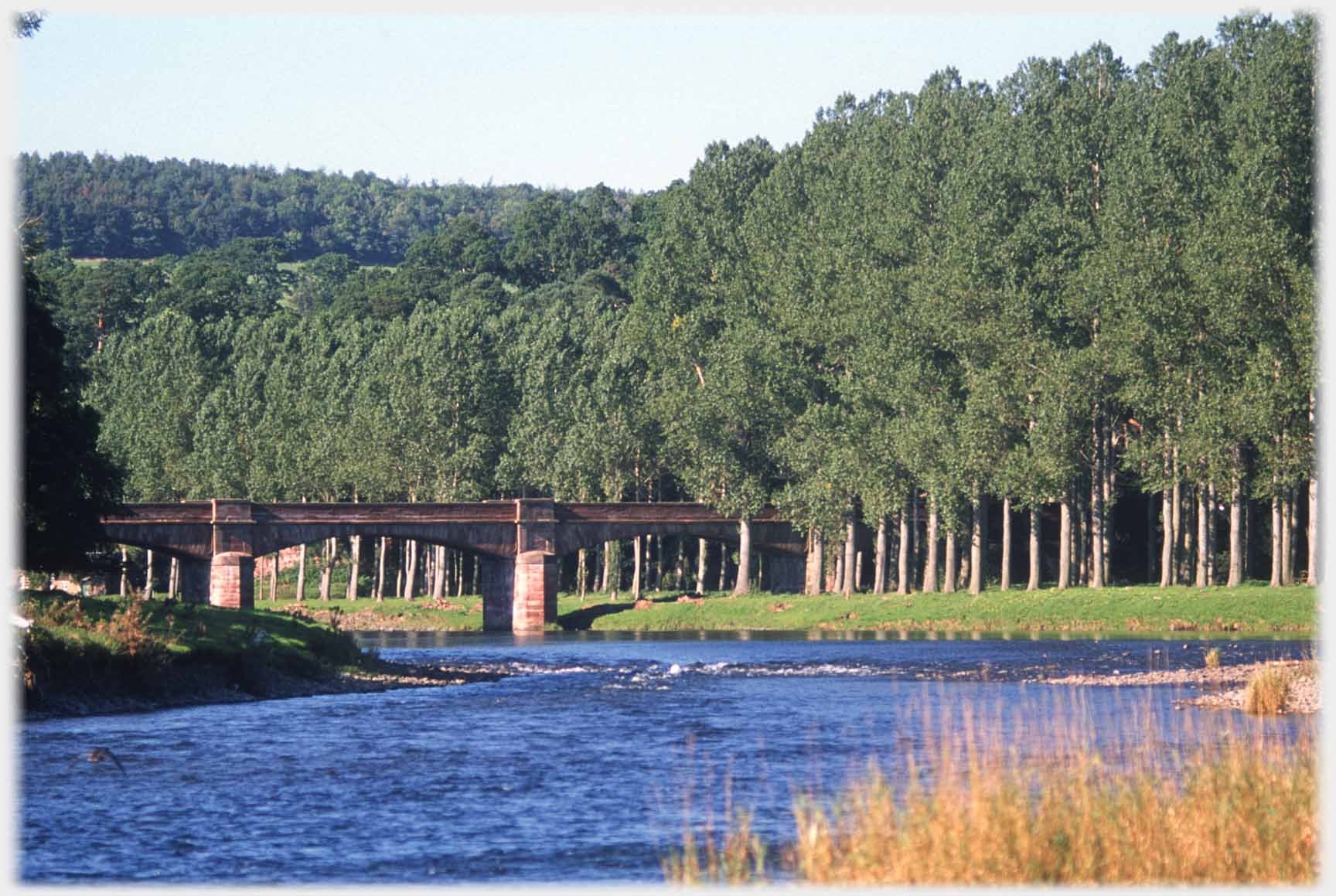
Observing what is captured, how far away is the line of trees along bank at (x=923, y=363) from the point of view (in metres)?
77.3

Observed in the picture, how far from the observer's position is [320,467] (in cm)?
11912

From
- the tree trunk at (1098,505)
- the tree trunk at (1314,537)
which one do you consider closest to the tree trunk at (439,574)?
the tree trunk at (1098,505)

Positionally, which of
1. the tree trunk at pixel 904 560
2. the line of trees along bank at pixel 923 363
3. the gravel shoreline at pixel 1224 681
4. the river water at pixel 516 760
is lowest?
the river water at pixel 516 760

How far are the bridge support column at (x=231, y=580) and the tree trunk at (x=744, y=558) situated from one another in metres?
27.0

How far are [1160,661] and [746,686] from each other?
13366 mm

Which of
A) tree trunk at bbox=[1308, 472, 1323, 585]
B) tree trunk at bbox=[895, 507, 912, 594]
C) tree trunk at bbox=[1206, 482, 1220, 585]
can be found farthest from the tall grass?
tree trunk at bbox=[895, 507, 912, 594]

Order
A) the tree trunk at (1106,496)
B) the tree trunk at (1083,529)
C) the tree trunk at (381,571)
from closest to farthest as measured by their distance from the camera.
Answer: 1. the tree trunk at (1106,496)
2. the tree trunk at (1083,529)
3. the tree trunk at (381,571)

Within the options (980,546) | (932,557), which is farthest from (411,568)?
(980,546)

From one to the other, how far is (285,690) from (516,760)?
658 inches

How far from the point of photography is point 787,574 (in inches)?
4385

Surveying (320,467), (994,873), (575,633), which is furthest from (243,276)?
(994,873)

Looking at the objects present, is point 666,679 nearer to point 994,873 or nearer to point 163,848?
point 163,848

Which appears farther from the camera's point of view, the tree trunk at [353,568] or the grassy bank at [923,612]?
the tree trunk at [353,568]

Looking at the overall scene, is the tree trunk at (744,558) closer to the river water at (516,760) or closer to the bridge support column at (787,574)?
the bridge support column at (787,574)
